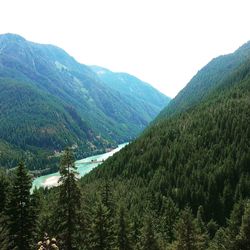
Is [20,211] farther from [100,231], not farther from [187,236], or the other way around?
[187,236]

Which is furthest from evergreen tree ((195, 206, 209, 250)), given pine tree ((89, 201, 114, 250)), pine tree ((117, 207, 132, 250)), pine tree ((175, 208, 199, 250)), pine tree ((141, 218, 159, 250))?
pine tree ((89, 201, 114, 250))

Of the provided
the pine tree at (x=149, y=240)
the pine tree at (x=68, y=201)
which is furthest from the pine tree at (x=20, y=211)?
the pine tree at (x=149, y=240)

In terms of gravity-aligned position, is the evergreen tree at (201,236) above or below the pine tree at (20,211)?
below

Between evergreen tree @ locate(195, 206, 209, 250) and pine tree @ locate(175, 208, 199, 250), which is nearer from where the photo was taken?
pine tree @ locate(175, 208, 199, 250)

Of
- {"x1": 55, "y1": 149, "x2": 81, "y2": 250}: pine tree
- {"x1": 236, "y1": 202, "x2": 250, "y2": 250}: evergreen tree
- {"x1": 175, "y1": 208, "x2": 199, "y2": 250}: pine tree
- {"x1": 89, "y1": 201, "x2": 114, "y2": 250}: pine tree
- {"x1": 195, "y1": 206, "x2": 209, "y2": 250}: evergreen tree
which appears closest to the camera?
{"x1": 55, "y1": 149, "x2": 81, "y2": 250}: pine tree

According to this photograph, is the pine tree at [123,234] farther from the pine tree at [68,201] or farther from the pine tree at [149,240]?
the pine tree at [68,201]

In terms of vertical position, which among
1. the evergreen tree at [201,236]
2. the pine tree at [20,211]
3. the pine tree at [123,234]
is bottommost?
the evergreen tree at [201,236]

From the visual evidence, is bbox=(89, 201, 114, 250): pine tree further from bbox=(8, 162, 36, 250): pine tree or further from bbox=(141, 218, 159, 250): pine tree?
bbox=(141, 218, 159, 250): pine tree
